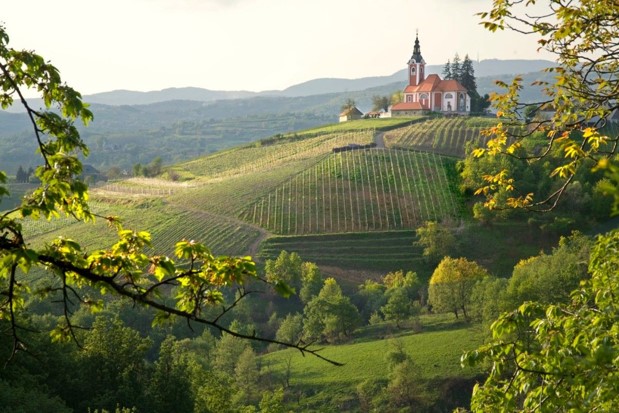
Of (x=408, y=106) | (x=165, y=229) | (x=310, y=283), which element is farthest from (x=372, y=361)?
(x=408, y=106)

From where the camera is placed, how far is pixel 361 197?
7225 centimetres

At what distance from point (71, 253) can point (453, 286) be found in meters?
48.4

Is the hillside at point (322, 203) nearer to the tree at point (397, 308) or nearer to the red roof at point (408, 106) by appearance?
the tree at point (397, 308)

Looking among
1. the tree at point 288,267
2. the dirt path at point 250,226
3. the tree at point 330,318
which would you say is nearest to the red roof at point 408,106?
the dirt path at point 250,226

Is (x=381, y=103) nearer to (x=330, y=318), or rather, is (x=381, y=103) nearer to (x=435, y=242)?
(x=435, y=242)

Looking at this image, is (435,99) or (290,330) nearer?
(290,330)

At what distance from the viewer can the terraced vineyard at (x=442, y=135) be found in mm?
85125

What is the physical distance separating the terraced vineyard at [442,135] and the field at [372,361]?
39.1m

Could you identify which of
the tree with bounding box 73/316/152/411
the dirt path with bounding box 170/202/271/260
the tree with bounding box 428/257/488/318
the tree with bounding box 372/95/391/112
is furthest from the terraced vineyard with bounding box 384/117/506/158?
the tree with bounding box 73/316/152/411

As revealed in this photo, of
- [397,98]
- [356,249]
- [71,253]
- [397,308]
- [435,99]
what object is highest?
[397,98]

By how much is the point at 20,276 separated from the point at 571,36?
60.1 metres

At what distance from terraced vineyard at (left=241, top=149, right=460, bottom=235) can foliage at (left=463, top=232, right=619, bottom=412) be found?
5906 cm

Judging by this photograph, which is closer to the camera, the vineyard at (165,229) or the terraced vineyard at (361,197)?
the vineyard at (165,229)

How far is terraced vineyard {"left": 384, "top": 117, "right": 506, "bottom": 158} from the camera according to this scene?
85.1 meters
